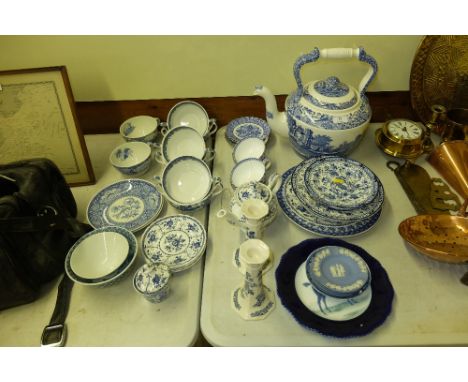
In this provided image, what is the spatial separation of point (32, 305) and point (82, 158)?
0.43m

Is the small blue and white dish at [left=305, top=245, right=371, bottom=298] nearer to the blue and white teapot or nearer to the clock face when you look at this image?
the blue and white teapot

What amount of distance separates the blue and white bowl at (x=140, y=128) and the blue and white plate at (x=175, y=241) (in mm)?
358

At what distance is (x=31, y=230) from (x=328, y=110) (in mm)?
757

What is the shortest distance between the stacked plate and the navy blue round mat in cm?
5

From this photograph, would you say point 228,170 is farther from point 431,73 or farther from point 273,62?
point 431,73

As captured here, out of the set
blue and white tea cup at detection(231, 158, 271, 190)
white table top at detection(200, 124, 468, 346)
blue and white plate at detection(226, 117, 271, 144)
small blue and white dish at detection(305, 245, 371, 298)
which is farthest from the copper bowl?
blue and white plate at detection(226, 117, 271, 144)

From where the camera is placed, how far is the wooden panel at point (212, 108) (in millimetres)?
1198

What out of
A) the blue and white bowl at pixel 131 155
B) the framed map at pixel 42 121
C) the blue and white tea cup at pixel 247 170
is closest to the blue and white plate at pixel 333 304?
the blue and white tea cup at pixel 247 170

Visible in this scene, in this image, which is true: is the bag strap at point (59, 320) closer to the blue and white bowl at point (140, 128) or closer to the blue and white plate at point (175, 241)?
the blue and white plate at point (175, 241)

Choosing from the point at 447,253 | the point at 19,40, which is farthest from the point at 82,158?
the point at 447,253

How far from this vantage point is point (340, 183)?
909 millimetres

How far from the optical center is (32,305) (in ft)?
2.55

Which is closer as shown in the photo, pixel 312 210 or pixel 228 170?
pixel 312 210

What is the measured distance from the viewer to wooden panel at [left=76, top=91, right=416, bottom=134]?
1198mm
